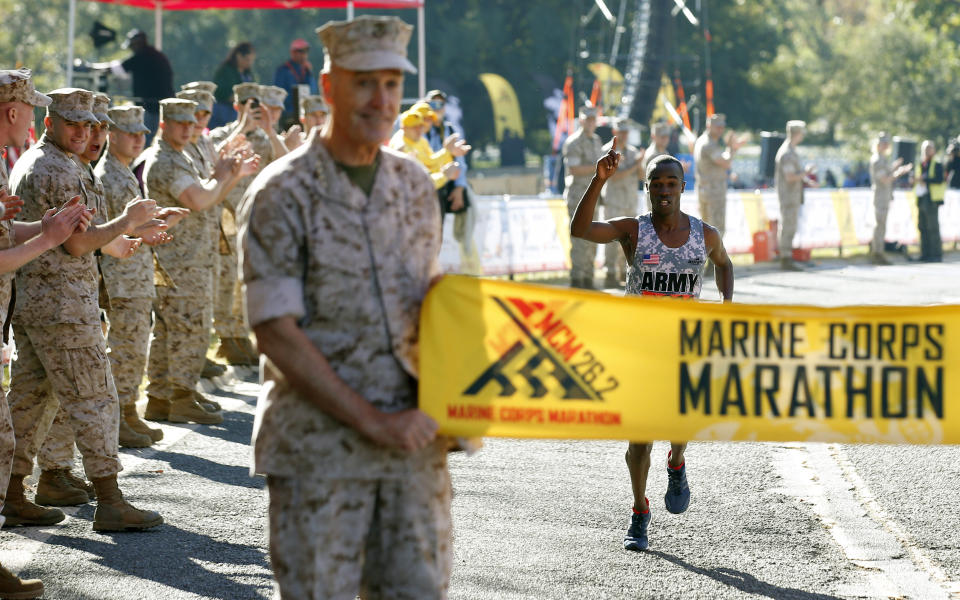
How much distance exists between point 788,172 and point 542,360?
21.3 m

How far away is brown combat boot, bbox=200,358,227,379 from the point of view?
41.2 ft

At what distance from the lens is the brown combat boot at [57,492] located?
316 inches

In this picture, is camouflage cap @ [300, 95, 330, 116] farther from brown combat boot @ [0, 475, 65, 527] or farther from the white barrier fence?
brown combat boot @ [0, 475, 65, 527]

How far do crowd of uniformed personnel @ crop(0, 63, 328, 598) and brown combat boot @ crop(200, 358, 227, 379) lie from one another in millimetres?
1066

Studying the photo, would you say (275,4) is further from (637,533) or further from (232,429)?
(637,533)

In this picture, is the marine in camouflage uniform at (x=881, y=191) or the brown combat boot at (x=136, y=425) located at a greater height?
the marine in camouflage uniform at (x=881, y=191)

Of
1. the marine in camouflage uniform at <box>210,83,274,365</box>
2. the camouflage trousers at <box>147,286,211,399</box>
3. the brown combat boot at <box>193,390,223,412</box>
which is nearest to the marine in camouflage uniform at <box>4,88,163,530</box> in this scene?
the camouflage trousers at <box>147,286,211,399</box>

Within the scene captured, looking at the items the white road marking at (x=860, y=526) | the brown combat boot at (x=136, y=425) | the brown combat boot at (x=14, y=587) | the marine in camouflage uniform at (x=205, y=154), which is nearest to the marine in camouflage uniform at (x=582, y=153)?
the marine in camouflage uniform at (x=205, y=154)

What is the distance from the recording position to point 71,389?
24.3 ft

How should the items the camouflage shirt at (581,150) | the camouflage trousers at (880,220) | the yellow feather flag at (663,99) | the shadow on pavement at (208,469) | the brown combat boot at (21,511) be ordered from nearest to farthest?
the brown combat boot at (21,511) < the shadow on pavement at (208,469) < the camouflage shirt at (581,150) < the camouflage trousers at (880,220) < the yellow feather flag at (663,99)

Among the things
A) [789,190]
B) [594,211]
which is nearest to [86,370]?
[594,211]

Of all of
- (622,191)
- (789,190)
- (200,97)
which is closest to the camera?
(200,97)

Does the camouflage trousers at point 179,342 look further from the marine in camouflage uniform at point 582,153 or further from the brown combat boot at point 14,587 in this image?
the marine in camouflage uniform at point 582,153

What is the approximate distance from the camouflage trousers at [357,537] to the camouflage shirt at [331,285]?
6 centimetres
